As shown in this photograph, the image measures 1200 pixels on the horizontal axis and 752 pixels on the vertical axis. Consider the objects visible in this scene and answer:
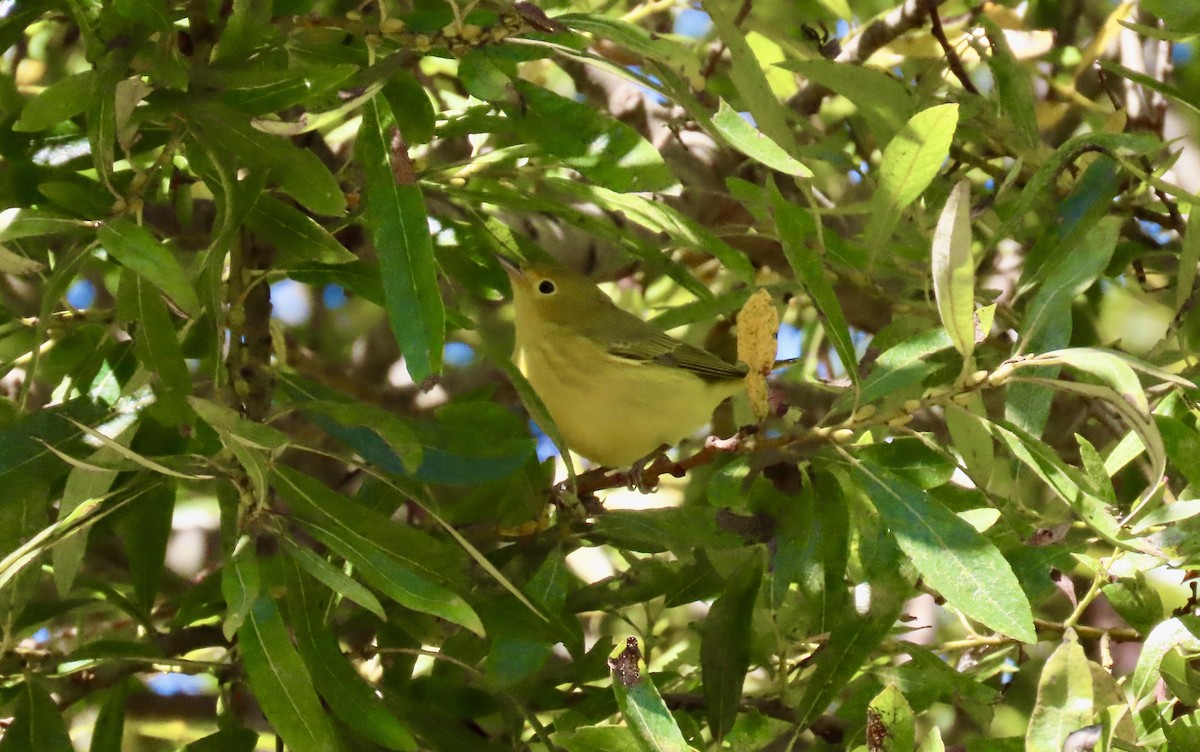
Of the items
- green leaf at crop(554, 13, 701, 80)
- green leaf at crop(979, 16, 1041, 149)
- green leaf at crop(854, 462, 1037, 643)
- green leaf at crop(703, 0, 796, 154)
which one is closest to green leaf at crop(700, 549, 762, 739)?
green leaf at crop(854, 462, 1037, 643)

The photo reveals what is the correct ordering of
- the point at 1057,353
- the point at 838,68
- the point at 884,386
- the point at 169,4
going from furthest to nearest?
the point at 838,68 → the point at 169,4 → the point at 884,386 → the point at 1057,353

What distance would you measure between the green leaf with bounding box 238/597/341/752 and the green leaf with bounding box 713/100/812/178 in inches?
36.9

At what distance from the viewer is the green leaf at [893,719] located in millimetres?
1688

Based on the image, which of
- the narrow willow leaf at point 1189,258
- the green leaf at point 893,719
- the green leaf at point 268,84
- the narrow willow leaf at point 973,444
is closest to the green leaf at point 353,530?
the green leaf at point 268,84

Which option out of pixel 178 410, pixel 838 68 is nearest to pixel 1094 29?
pixel 838 68

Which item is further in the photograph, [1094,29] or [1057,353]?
[1094,29]

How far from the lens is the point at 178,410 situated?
1.91 m

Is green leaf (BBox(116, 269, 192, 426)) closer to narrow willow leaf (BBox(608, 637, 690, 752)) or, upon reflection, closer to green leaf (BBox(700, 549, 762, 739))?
narrow willow leaf (BBox(608, 637, 690, 752))

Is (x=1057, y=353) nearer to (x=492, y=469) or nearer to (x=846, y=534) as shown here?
(x=846, y=534)

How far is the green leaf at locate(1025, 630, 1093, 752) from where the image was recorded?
63.1 inches

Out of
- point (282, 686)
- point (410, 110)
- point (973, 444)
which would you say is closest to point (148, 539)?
point (282, 686)

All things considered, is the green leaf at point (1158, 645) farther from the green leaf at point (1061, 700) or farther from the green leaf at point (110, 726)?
the green leaf at point (110, 726)

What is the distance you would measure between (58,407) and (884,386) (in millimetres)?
1247

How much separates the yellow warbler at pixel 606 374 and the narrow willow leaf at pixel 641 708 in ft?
4.26
